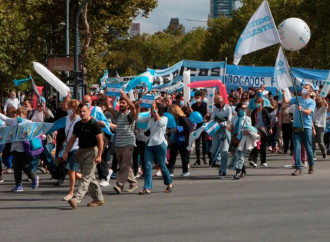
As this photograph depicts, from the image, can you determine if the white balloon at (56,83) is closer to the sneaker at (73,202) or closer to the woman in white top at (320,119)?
the sneaker at (73,202)

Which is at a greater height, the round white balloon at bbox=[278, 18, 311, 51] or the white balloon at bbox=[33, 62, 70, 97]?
the round white balloon at bbox=[278, 18, 311, 51]

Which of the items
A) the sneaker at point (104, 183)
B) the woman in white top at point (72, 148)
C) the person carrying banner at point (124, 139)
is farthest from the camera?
the sneaker at point (104, 183)

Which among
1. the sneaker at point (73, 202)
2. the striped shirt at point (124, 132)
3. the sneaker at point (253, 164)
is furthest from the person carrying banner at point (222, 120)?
the sneaker at point (73, 202)

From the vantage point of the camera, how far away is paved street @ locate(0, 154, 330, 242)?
9.26 m

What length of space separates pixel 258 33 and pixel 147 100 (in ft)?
12.1

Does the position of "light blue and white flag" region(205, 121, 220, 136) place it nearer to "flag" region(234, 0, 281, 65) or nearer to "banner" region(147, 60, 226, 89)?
"flag" region(234, 0, 281, 65)

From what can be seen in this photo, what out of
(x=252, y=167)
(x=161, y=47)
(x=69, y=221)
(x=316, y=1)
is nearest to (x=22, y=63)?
(x=316, y=1)

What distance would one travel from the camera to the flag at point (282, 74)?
54.3ft

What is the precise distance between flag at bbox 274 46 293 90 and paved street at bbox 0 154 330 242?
7.08 feet

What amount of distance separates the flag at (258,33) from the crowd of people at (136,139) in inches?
43.7

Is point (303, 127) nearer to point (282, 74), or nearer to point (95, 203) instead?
point (282, 74)

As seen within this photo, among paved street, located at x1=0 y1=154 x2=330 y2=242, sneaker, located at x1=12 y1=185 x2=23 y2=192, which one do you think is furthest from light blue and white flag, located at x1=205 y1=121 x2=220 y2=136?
sneaker, located at x1=12 y1=185 x2=23 y2=192

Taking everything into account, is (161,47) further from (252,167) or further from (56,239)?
(56,239)

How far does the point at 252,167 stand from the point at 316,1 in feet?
88.2
